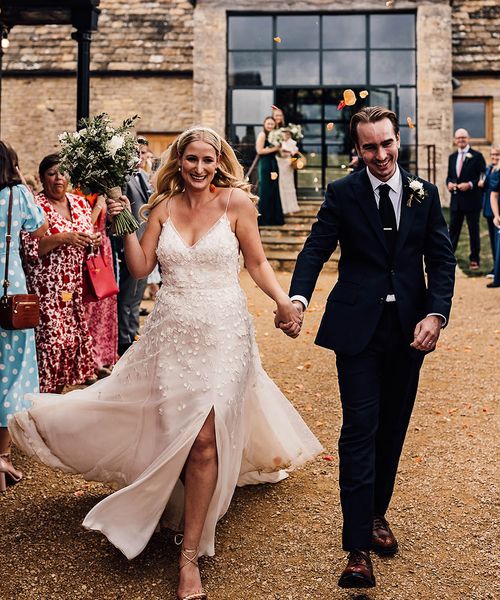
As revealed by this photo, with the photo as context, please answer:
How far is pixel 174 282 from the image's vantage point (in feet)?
12.9

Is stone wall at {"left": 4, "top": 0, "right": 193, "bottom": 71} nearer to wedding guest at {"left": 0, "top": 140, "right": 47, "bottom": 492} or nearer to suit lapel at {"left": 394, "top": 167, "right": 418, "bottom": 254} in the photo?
wedding guest at {"left": 0, "top": 140, "right": 47, "bottom": 492}

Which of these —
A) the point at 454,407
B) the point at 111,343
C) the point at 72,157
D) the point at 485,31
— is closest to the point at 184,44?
the point at 485,31

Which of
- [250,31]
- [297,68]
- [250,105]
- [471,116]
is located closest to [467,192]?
[297,68]

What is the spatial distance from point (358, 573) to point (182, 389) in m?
1.15

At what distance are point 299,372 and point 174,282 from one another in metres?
4.06

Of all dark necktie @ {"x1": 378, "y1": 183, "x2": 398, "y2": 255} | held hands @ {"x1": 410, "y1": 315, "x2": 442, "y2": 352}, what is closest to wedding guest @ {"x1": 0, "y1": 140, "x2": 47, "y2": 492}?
dark necktie @ {"x1": 378, "y1": 183, "x2": 398, "y2": 255}

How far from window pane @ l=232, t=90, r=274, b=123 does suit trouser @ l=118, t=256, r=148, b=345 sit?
484 inches

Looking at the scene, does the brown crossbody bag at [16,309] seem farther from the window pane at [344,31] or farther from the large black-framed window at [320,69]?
the window pane at [344,31]

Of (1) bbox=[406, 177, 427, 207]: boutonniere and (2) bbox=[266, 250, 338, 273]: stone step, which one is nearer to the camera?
(1) bbox=[406, 177, 427, 207]: boutonniere

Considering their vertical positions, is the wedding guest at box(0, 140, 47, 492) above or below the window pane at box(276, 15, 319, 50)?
below

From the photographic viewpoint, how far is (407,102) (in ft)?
64.9

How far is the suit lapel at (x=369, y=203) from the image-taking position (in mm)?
3646

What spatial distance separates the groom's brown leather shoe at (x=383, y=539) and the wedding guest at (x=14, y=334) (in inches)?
85.2

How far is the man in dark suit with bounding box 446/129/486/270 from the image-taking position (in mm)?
14461
